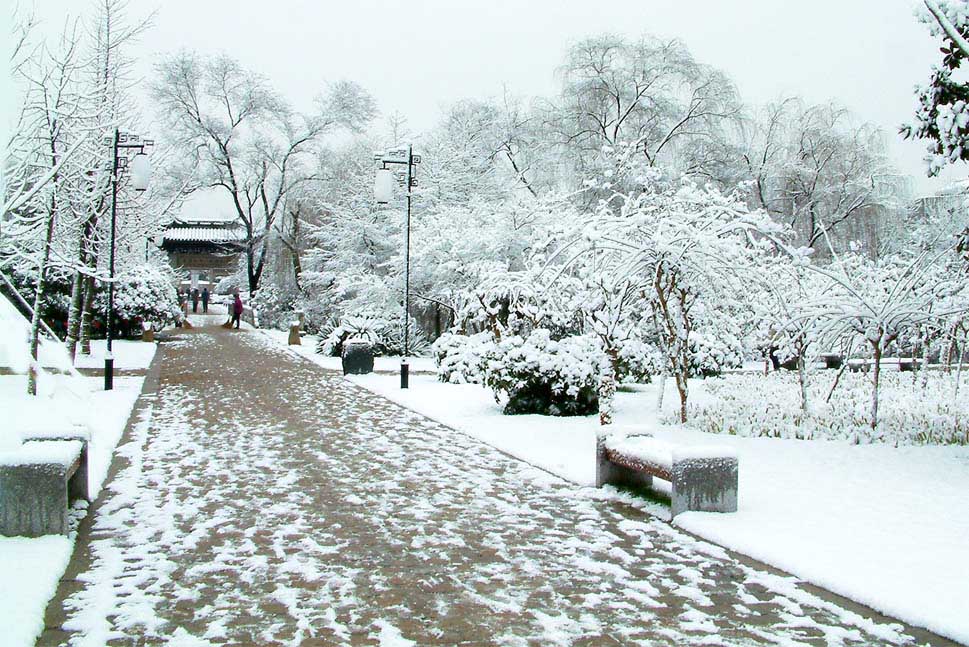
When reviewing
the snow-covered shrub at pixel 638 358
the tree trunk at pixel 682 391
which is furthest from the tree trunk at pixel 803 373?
the snow-covered shrub at pixel 638 358

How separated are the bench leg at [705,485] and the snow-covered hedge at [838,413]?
15.3 ft

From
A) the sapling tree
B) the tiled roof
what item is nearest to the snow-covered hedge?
the sapling tree

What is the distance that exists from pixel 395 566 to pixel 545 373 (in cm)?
822

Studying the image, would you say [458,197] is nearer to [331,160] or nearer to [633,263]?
[331,160]

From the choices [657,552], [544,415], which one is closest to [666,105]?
[544,415]

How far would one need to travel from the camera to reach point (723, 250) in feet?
39.5

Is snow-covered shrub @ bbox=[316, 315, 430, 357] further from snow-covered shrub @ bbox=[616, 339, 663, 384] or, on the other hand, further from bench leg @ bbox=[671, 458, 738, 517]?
bench leg @ bbox=[671, 458, 738, 517]

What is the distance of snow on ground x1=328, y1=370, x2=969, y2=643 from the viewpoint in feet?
18.1

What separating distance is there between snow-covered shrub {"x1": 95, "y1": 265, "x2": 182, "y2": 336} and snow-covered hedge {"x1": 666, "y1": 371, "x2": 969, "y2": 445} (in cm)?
2359

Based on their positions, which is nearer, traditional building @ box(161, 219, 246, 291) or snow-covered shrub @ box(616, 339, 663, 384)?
snow-covered shrub @ box(616, 339, 663, 384)

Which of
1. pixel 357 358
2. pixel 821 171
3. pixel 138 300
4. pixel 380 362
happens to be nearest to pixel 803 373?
pixel 357 358

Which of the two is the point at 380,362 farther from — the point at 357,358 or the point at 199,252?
the point at 199,252

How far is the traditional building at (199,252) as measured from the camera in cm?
6925

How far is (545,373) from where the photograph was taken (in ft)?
46.0
